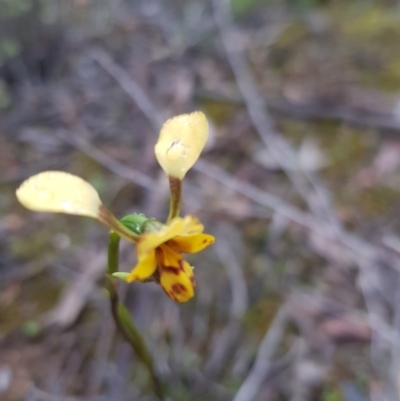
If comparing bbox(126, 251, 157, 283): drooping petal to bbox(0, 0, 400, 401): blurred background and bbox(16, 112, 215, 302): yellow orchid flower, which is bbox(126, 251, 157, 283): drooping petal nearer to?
bbox(16, 112, 215, 302): yellow orchid flower

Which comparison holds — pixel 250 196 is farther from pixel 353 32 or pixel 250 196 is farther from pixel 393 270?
pixel 353 32

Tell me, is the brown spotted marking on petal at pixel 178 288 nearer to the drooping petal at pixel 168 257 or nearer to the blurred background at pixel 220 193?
the drooping petal at pixel 168 257

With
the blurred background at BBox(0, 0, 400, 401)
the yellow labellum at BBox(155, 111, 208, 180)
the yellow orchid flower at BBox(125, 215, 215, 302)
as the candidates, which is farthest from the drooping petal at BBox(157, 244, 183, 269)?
the blurred background at BBox(0, 0, 400, 401)

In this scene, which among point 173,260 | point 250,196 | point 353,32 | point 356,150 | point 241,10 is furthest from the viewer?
point 241,10

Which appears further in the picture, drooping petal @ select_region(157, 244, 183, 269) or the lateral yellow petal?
drooping petal @ select_region(157, 244, 183, 269)

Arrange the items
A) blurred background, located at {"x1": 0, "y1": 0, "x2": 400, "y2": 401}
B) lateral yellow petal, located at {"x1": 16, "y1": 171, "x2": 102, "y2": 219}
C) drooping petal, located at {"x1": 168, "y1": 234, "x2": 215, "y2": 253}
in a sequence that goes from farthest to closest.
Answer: blurred background, located at {"x1": 0, "y1": 0, "x2": 400, "y2": 401} < drooping petal, located at {"x1": 168, "y1": 234, "x2": 215, "y2": 253} < lateral yellow petal, located at {"x1": 16, "y1": 171, "x2": 102, "y2": 219}

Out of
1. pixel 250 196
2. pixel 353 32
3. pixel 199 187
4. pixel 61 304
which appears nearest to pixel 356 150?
pixel 250 196

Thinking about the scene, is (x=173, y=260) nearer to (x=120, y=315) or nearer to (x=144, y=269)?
(x=144, y=269)
